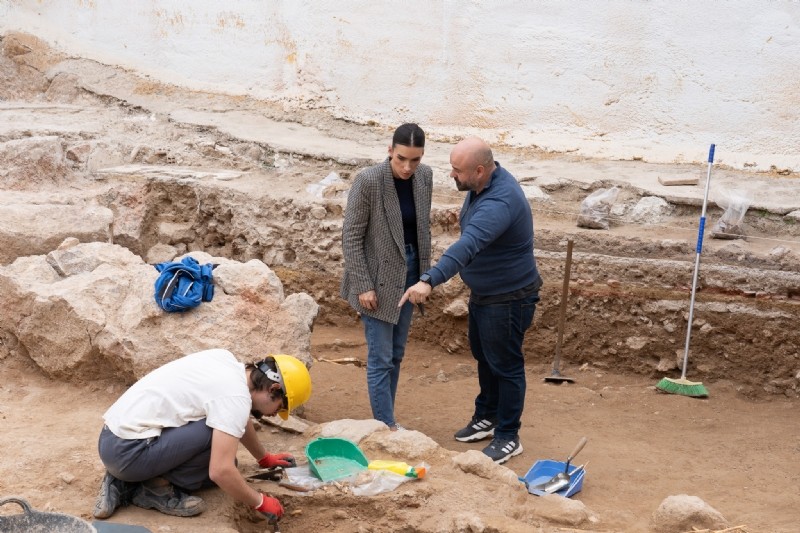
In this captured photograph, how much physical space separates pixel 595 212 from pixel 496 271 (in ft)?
7.85

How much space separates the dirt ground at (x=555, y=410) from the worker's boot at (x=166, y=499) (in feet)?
0.14

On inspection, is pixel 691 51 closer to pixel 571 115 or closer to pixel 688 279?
pixel 571 115

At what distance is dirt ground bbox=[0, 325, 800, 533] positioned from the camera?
167 inches

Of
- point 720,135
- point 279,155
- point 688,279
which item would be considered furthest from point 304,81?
point 688,279

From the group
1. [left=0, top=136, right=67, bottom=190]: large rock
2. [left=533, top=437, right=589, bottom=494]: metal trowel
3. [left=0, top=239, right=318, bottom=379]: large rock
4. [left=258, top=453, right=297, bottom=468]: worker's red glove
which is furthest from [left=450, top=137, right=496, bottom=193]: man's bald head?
[left=0, top=136, right=67, bottom=190]: large rock

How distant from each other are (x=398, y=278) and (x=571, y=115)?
449 centimetres

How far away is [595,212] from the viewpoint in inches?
288

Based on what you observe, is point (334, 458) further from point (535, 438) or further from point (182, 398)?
point (535, 438)

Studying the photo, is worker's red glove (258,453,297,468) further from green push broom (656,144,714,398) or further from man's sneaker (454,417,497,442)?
green push broom (656,144,714,398)

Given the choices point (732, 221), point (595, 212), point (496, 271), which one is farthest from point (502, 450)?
point (732, 221)

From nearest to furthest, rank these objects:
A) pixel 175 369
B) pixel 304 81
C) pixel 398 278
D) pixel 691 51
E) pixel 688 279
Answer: pixel 175 369, pixel 398 278, pixel 688 279, pixel 691 51, pixel 304 81

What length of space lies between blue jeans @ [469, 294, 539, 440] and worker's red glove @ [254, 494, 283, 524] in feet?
5.72

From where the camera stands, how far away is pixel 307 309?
18.7ft

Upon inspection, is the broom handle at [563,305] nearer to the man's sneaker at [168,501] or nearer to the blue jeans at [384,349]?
the blue jeans at [384,349]
